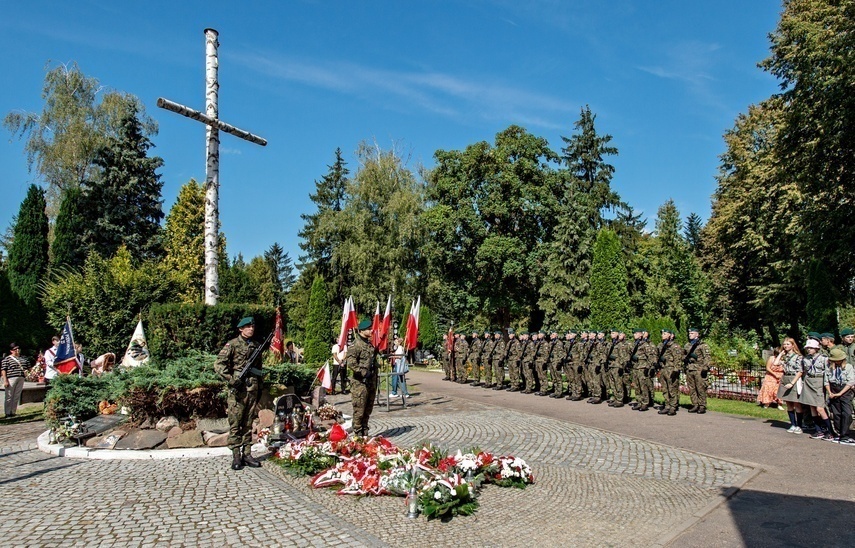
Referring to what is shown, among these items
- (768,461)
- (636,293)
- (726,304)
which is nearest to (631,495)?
(768,461)

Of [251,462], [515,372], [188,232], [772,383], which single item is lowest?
[251,462]

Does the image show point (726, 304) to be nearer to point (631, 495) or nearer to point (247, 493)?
point (631, 495)

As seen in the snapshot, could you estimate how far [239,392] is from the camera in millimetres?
7852

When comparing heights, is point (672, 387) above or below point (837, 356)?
below

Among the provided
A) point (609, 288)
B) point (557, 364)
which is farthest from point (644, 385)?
point (609, 288)

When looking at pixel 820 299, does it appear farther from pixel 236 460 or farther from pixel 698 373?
pixel 236 460

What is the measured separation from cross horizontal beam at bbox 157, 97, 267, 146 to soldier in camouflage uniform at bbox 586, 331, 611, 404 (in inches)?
393

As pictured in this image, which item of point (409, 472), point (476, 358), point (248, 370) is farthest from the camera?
point (476, 358)

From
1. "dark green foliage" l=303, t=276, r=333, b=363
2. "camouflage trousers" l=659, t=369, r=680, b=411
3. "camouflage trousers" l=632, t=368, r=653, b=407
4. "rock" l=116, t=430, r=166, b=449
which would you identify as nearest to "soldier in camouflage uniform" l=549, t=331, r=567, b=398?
"camouflage trousers" l=632, t=368, r=653, b=407

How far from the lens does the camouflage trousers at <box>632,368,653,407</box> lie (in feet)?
44.1

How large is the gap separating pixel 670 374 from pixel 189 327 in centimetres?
1040

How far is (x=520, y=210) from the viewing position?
1268 inches

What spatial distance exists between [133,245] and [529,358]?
88.1 feet

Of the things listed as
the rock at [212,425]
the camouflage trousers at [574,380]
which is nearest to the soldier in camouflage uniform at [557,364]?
the camouflage trousers at [574,380]
